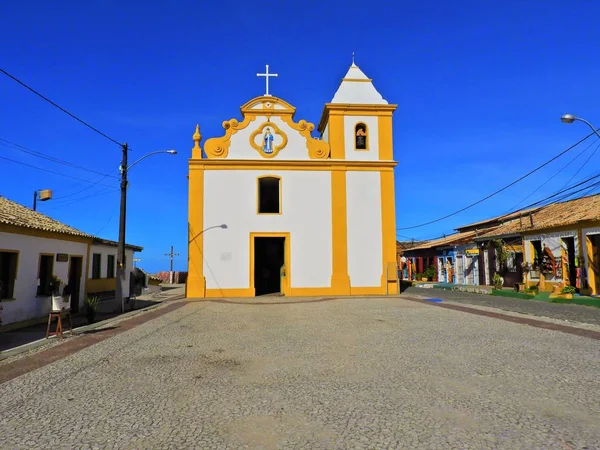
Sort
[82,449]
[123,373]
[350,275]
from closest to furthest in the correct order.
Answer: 1. [82,449]
2. [123,373]
3. [350,275]

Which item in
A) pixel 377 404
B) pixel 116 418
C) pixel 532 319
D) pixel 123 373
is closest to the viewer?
pixel 116 418

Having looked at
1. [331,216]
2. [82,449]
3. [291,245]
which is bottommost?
[82,449]

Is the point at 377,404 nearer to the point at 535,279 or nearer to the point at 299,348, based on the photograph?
the point at 299,348

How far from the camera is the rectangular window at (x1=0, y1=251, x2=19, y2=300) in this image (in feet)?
36.6

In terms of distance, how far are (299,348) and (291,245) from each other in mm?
12961

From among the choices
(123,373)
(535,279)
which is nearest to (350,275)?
(535,279)

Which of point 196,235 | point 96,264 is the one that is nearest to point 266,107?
point 196,235

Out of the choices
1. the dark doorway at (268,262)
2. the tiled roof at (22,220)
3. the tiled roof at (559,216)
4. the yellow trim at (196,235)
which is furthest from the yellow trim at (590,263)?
the tiled roof at (22,220)

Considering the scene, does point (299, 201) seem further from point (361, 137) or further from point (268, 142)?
point (361, 137)

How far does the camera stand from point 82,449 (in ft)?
12.0

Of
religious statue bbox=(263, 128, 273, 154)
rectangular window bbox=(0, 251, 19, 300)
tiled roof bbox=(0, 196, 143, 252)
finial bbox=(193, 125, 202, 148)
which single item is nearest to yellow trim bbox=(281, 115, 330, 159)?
religious statue bbox=(263, 128, 273, 154)

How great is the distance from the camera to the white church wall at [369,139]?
21938 millimetres

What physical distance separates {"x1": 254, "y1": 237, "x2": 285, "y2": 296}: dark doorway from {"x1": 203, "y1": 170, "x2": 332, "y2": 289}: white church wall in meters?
5.41

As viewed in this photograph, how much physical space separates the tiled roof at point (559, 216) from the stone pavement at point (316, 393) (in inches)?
449
